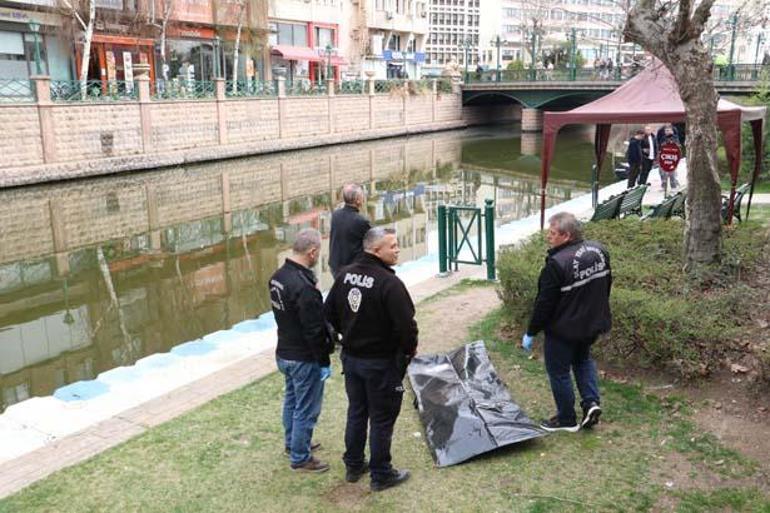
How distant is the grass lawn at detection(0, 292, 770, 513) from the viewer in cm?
468

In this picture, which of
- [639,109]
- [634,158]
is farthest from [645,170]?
[639,109]

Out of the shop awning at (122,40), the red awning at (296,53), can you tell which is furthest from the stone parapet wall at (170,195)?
the red awning at (296,53)

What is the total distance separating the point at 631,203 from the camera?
44.3 ft

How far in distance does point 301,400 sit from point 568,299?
6.61ft

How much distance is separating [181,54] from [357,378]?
41256 mm

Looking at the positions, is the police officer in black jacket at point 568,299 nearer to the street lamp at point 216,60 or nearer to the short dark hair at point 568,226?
the short dark hair at point 568,226

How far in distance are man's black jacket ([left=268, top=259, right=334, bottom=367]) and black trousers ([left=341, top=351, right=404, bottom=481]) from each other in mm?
206

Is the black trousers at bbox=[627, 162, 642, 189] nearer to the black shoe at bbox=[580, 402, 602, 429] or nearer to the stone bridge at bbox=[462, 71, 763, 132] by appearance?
the black shoe at bbox=[580, 402, 602, 429]

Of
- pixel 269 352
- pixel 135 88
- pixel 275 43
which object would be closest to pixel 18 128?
→ pixel 135 88

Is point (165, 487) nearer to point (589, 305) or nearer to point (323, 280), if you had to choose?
point (589, 305)

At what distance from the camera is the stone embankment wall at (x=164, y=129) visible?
24859 millimetres

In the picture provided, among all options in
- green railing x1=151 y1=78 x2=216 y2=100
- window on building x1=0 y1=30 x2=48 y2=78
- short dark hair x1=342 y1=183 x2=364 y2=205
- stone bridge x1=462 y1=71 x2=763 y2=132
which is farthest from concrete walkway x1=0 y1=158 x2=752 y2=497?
stone bridge x1=462 y1=71 x2=763 y2=132

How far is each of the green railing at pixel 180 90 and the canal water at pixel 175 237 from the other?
11.1 ft

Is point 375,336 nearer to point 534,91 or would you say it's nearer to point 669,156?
point 669,156
